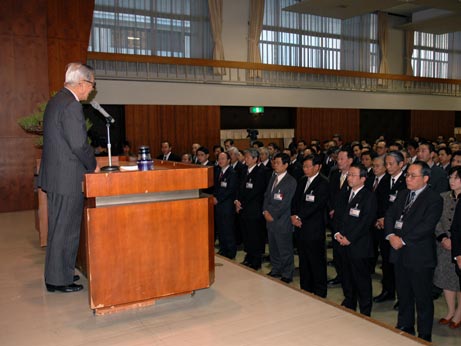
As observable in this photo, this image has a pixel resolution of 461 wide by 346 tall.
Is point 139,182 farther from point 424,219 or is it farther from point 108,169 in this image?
point 424,219

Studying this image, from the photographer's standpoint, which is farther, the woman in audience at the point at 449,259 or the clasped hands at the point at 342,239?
the clasped hands at the point at 342,239

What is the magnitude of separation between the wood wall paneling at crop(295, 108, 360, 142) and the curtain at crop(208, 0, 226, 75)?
3152 mm

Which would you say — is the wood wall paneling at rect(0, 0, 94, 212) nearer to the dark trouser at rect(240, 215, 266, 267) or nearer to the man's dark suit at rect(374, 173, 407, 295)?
the dark trouser at rect(240, 215, 266, 267)

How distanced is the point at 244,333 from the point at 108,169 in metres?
1.38

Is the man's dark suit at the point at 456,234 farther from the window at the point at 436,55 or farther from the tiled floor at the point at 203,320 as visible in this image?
the window at the point at 436,55

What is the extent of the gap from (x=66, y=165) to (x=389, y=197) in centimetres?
317

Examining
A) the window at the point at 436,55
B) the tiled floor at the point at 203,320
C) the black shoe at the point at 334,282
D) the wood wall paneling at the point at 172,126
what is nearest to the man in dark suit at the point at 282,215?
the black shoe at the point at 334,282

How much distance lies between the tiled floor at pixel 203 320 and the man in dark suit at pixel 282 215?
1.25 meters

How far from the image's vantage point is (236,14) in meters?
12.8

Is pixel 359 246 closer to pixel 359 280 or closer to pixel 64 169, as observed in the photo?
pixel 359 280

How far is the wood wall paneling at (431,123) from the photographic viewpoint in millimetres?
16633

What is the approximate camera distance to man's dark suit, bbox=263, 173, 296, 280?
4.88 metres

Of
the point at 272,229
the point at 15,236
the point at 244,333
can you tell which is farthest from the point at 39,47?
the point at 244,333

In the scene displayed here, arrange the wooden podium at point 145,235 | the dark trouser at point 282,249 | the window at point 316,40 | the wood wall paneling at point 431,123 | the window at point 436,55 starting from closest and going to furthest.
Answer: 1. the wooden podium at point 145,235
2. the dark trouser at point 282,249
3. the window at point 316,40
4. the wood wall paneling at point 431,123
5. the window at point 436,55
